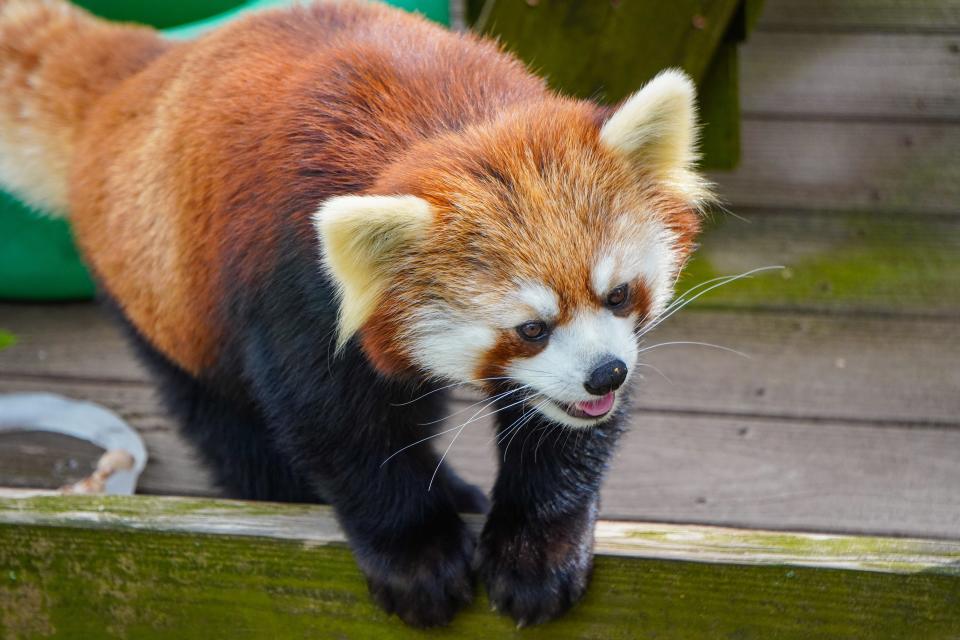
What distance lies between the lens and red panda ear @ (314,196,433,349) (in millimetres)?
1474

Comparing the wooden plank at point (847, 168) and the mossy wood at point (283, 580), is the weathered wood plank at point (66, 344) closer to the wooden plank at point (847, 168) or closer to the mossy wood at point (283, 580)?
the mossy wood at point (283, 580)

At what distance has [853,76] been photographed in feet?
12.6

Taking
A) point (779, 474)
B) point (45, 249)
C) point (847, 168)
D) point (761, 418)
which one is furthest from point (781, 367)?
point (45, 249)

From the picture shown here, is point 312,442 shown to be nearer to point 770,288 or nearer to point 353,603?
point 353,603

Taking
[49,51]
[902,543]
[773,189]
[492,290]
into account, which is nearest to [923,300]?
[773,189]

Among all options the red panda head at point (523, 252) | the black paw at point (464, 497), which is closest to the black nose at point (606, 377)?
the red panda head at point (523, 252)

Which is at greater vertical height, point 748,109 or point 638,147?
point 638,147

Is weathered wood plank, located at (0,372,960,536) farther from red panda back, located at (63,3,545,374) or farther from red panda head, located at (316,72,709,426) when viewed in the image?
red panda head, located at (316,72,709,426)

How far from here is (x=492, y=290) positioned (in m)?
1.58

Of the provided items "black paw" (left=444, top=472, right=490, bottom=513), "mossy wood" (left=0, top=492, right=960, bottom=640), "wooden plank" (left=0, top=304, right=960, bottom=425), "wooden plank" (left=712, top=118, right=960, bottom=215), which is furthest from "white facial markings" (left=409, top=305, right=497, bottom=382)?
"wooden plank" (left=712, top=118, right=960, bottom=215)

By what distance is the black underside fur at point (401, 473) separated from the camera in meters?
1.66

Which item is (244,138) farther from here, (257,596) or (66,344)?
(66,344)

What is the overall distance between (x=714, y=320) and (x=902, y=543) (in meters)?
1.65

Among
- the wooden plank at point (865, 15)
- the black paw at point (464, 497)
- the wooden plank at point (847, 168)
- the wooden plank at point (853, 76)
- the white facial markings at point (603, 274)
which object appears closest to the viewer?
the white facial markings at point (603, 274)
